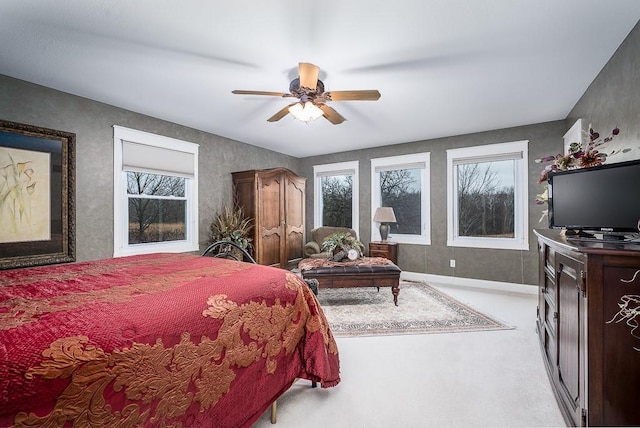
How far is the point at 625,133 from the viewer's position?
2.09 m

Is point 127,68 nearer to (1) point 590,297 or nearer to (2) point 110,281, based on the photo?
(2) point 110,281

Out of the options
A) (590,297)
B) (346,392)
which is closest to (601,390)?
(590,297)

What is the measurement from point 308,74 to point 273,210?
2.97 m

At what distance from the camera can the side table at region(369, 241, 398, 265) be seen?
4.93 meters

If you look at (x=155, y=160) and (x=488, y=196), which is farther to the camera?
(x=488, y=196)

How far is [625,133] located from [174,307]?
3174 mm

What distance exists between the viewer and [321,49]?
7.22 feet

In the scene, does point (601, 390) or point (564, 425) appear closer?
point (601, 390)

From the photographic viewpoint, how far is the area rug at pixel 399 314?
113 inches

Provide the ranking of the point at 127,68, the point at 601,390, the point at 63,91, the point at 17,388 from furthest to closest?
1. the point at 63,91
2. the point at 127,68
3. the point at 601,390
4. the point at 17,388

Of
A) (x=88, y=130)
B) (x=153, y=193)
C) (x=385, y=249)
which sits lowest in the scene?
(x=385, y=249)

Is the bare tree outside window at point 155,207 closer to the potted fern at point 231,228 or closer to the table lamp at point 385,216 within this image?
the potted fern at point 231,228

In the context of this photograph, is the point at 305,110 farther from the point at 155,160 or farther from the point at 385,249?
the point at 385,249

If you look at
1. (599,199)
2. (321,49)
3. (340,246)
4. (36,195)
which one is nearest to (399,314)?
(340,246)
